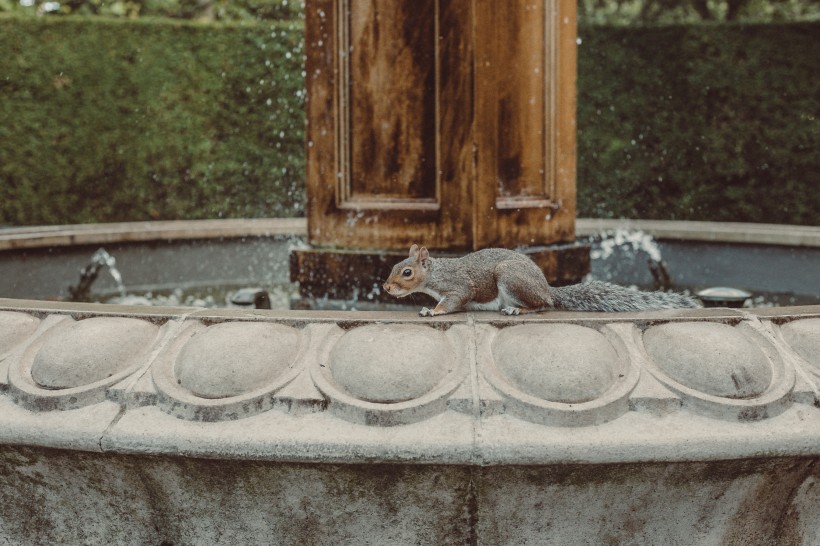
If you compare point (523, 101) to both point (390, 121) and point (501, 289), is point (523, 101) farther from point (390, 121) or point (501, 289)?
point (501, 289)

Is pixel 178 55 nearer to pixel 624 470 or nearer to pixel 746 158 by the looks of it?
pixel 746 158

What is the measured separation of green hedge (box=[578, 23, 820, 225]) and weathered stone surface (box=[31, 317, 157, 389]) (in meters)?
8.27

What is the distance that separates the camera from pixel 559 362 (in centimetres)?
171

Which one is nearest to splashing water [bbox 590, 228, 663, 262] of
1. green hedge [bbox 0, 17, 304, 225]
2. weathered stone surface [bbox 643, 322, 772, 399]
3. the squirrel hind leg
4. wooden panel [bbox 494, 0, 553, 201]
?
wooden panel [bbox 494, 0, 553, 201]

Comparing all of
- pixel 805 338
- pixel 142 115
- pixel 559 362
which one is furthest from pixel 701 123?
pixel 559 362

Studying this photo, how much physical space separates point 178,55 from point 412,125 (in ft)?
24.5

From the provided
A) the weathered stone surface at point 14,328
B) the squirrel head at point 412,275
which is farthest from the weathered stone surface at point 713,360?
the weathered stone surface at point 14,328

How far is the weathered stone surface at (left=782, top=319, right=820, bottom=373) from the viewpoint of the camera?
1794mm

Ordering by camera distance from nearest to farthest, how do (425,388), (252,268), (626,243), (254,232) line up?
1. (425,388)
2. (626,243)
3. (252,268)
4. (254,232)

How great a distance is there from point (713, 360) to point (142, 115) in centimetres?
Result: 908

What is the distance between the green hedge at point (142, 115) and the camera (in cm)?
945

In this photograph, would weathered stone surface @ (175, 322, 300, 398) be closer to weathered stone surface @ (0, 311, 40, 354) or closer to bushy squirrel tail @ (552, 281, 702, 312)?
weathered stone surface @ (0, 311, 40, 354)

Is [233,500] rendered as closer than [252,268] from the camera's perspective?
Yes

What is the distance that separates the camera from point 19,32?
946 centimetres
